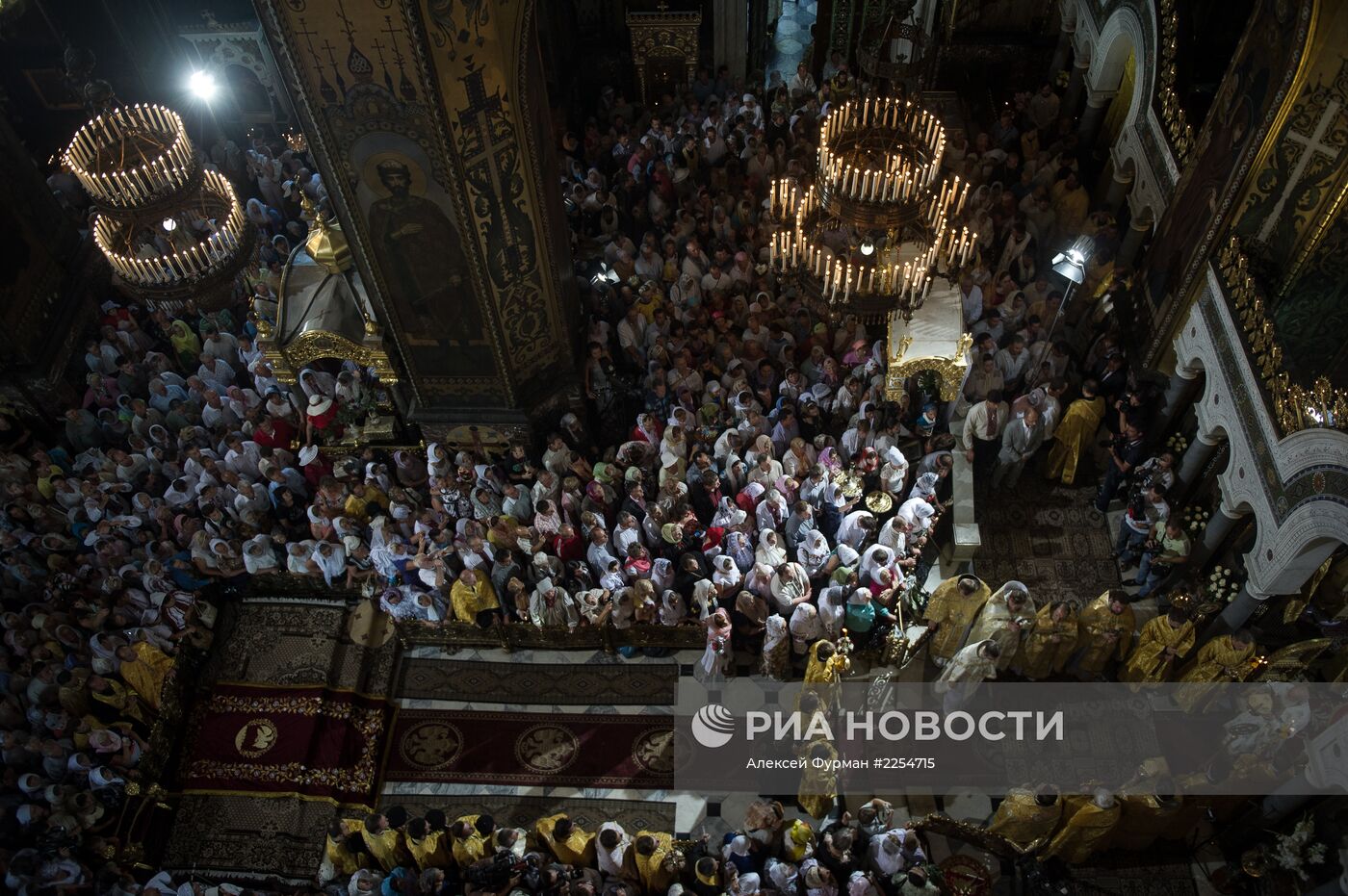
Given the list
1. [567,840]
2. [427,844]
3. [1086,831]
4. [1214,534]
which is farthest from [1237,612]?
[427,844]

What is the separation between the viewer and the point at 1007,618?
9.21 metres

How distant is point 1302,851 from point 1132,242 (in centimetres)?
800

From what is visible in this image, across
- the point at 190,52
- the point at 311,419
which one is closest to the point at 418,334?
the point at 311,419

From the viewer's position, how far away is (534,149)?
9586 mm

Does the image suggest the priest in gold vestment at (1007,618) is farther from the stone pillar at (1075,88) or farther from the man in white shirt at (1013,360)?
the stone pillar at (1075,88)

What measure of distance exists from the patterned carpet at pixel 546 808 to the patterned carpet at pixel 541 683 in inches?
41.0

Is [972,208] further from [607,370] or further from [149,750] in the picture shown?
[149,750]

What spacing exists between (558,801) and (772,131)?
11.4m

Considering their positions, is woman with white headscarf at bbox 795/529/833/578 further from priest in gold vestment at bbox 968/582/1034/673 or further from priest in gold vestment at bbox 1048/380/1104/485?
priest in gold vestment at bbox 1048/380/1104/485

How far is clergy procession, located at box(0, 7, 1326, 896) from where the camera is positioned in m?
8.30

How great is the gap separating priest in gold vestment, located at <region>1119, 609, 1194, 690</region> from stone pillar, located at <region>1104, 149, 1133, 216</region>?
7.23 m

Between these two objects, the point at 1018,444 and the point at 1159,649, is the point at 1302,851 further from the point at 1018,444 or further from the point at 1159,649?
the point at 1018,444

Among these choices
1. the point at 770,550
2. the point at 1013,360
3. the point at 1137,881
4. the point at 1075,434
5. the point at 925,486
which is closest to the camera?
the point at 1137,881

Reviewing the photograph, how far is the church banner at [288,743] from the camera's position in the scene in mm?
9484
